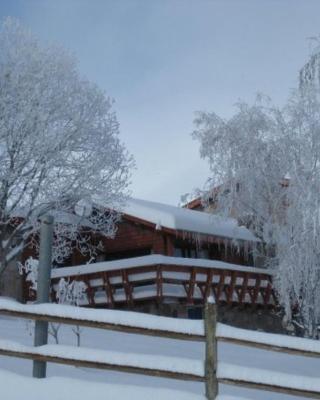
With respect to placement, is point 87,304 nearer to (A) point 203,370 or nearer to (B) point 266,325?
(B) point 266,325

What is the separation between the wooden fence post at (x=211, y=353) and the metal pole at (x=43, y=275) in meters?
1.78

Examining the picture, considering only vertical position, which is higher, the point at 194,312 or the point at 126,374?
the point at 194,312

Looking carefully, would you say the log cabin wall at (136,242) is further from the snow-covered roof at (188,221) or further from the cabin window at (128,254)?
the snow-covered roof at (188,221)

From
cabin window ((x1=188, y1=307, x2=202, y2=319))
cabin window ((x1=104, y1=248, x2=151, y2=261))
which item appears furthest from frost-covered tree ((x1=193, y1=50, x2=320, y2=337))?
cabin window ((x1=104, y1=248, x2=151, y2=261))

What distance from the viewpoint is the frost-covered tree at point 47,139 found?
61.4ft

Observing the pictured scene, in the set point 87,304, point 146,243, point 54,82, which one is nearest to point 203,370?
point 87,304

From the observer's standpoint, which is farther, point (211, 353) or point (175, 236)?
point (175, 236)

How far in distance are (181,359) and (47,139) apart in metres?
13.3

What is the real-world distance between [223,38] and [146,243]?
11.4 m

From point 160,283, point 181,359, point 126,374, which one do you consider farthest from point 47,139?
point 181,359

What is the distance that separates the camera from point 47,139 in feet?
62.2

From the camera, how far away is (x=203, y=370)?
6648mm

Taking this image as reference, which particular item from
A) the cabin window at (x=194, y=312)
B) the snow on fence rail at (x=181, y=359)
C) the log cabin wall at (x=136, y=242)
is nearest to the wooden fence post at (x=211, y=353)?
the snow on fence rail at (x=181, y=359)

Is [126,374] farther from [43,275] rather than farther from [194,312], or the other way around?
[194,312]
